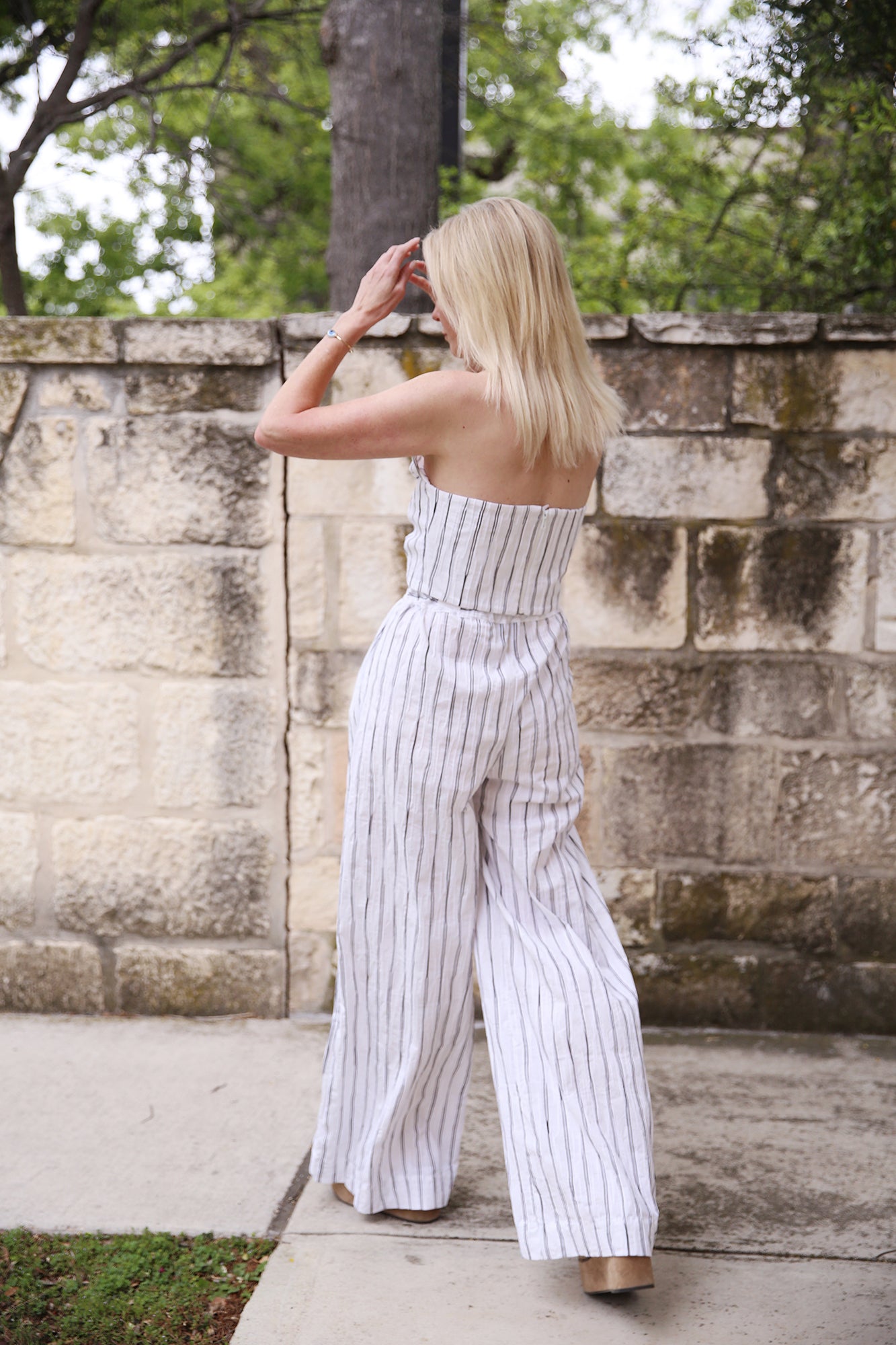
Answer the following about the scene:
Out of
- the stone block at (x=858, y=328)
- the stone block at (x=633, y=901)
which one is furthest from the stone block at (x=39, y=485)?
the stone block at (x=858, y=328)

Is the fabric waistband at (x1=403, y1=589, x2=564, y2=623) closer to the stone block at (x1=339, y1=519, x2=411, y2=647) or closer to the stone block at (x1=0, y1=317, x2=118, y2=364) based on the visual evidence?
the stone block at (x1=339, y1=519, x2=411, y2=647)

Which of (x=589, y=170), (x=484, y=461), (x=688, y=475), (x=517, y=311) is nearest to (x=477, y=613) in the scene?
(x=484, y=461)

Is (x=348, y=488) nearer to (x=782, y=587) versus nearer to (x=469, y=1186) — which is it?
(x=782, y=587)

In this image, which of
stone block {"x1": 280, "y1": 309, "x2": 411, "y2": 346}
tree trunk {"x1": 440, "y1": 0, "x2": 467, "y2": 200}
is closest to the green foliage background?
tree trunk {"x1": 440, "y1": 0, "x2": 467, "y2": 200}

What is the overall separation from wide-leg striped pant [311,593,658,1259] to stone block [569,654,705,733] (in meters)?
0.86

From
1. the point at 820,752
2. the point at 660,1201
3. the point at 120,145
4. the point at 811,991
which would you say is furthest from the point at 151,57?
the point at 660,1201

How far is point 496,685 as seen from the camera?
2205 millimetres

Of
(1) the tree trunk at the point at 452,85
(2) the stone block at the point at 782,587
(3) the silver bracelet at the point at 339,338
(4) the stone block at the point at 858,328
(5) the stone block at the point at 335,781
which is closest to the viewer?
(3) the silver bracelet at the point at 339,338

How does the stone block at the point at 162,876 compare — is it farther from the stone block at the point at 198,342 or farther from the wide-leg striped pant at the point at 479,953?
the stone block at the point at 198,342

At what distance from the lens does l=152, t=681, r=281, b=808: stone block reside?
3285 mm

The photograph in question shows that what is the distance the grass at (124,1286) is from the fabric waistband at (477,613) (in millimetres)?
1289

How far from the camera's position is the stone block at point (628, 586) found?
10.5 feet

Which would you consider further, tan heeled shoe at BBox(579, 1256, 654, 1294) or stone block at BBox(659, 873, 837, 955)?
stone block at BBox(659, 873, 837, 955)

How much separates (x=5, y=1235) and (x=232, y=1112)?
64 centimetres
